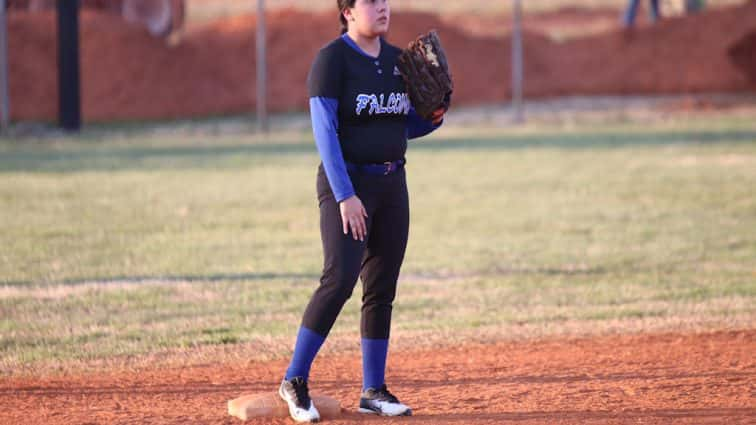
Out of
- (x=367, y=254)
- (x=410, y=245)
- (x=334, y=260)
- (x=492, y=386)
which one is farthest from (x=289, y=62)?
(x=334, y=260)

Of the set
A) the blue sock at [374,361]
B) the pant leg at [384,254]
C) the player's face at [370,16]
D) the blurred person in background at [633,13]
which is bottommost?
the blue sock at [374,361]

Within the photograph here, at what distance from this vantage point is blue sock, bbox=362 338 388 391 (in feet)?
18.6

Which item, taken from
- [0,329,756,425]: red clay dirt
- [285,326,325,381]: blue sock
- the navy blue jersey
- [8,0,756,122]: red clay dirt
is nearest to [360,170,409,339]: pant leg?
the navy blue jersey

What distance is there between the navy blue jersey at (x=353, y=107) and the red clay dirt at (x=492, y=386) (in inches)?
48.9

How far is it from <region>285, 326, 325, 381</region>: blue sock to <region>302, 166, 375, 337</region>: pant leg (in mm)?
28

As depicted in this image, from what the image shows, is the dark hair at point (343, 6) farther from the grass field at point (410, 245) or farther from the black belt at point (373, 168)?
the grass field at point (410, 245)

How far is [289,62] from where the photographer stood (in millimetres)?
28297

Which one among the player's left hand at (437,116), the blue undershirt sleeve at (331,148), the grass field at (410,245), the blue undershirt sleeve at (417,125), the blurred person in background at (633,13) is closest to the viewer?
the blue undershirt sleeve at (331,148)

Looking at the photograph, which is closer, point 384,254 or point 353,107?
point 353,107

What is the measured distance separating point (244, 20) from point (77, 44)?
875cm

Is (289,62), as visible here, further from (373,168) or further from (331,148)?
(331,148)

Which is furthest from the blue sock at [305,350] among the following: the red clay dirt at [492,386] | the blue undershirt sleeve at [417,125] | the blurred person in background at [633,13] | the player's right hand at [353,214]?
the blurred person in background at [633,13]

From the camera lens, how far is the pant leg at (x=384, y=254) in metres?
5.51

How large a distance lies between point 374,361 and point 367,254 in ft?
1.71
